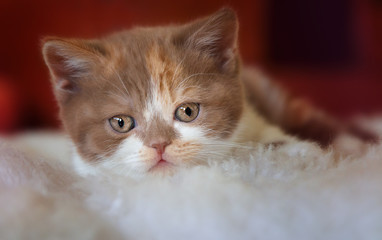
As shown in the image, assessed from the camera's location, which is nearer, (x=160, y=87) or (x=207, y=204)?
(x=207, y=204)

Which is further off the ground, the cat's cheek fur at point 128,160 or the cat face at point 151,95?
the cat face at point 151,95

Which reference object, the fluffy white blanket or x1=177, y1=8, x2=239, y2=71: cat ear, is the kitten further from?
the fluffy white blanket

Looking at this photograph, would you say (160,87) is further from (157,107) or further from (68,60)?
(68,60)

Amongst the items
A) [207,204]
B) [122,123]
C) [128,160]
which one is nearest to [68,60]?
[122,123]

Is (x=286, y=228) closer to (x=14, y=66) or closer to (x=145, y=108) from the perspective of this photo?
(x=145, y=108)

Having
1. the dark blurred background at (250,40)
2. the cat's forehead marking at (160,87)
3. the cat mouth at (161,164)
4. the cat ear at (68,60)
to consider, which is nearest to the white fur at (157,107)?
the cat's forehead marking at (160,87)

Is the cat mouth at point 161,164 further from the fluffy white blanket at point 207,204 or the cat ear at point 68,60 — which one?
the cat ear at point 68,60

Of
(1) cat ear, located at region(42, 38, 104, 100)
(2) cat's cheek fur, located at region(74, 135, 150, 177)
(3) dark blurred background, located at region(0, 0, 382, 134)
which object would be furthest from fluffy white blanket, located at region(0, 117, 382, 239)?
(3) dark blurred background, located at region(0, 0, 382, 134)

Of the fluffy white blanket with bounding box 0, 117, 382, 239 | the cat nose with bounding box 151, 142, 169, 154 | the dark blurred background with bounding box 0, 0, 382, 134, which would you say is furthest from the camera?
Result: the dark blurred background with bounding box 0, 0, 382, 134

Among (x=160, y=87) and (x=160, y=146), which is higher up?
(x=160, y=87)
